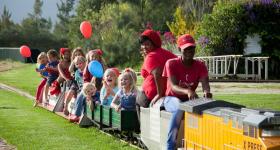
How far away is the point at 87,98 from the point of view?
479 inches

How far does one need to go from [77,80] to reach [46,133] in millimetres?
3068

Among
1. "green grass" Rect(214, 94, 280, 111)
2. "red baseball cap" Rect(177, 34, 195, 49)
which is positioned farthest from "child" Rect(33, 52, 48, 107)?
"red baseball cap" Rect(177, 34, 195, 49)

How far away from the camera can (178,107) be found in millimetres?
7301

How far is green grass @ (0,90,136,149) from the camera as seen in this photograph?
983cm

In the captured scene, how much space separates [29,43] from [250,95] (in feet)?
207

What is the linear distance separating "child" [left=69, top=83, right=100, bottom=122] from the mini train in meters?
1.92

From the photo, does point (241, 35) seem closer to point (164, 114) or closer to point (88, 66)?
point (88, 66)

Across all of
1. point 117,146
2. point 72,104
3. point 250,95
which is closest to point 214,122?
point 117,146

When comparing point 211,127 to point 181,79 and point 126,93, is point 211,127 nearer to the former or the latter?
point 181,79

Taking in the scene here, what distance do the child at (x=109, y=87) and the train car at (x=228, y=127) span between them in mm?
4142

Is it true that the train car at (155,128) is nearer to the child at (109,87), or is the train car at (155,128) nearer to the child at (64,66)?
the child at (109,87)

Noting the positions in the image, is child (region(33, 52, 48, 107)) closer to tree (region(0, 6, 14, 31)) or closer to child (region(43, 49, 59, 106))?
child (region(43, 49, 59, 106))

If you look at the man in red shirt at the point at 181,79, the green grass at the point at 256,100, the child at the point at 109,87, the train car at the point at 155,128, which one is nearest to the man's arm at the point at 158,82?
the train car at the point at 155,128

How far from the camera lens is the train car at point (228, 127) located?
5.49 m
